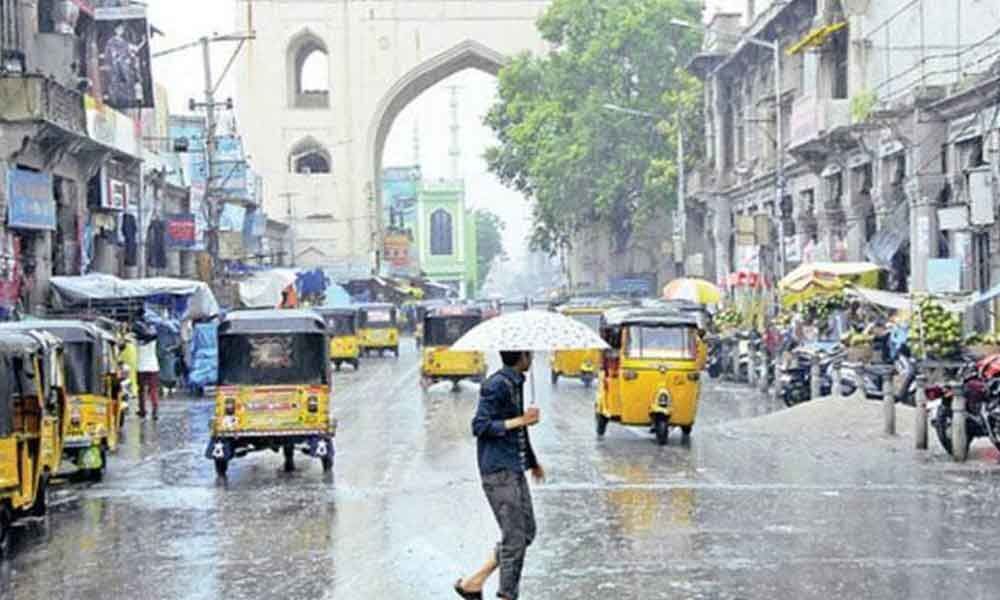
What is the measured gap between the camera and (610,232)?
70.2m

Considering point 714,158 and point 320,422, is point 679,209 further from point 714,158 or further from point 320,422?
point 320,422

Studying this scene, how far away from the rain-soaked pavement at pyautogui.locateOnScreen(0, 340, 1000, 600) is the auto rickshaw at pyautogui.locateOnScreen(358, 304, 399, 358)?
36.7 meters

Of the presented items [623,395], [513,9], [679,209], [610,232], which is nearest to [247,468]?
[623,395]

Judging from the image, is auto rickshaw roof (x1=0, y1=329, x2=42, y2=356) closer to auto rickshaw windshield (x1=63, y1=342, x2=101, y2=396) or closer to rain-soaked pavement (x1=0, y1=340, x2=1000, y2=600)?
rain-soaked pavement (x1=0, y1=340, x2=1000, y2=600)

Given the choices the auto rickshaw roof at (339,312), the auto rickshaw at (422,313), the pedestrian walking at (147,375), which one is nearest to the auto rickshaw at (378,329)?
the auto rickshaw at (422,313)

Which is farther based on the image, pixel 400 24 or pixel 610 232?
pixel 400 24

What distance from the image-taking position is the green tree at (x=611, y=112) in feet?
202

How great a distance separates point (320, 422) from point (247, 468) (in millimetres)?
1450

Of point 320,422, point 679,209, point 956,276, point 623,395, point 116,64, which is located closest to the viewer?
point 320,422

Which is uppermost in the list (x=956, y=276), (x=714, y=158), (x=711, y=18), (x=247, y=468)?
(x=711, y=18)

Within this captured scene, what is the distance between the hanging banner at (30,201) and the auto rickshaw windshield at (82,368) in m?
11.2

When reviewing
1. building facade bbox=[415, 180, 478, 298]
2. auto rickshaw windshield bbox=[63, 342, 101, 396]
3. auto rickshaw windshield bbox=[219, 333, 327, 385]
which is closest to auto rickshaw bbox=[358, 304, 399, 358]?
auto rickshaw windshield bbox=[63, 342, 101, 396]

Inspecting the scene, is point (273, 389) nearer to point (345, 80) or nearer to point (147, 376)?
point (147, 376)

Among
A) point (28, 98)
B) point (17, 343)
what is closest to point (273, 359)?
point (17, 343)
